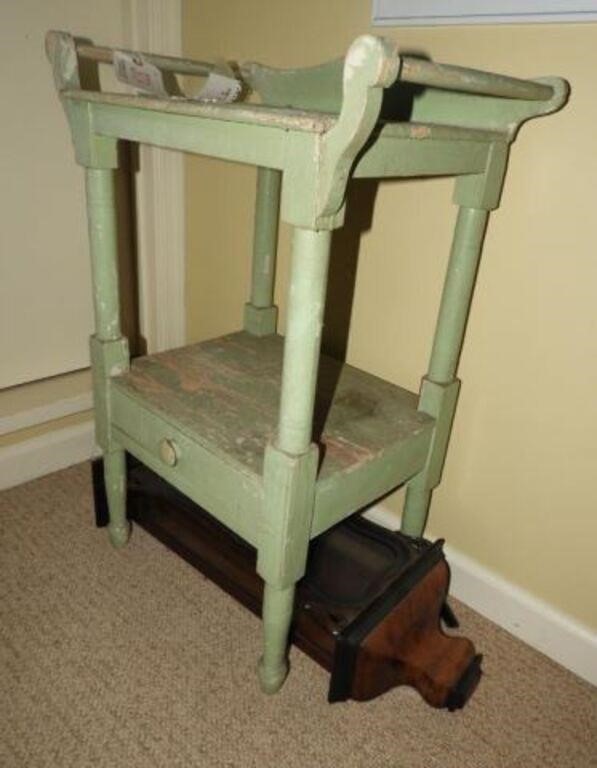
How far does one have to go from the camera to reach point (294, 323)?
61 cm

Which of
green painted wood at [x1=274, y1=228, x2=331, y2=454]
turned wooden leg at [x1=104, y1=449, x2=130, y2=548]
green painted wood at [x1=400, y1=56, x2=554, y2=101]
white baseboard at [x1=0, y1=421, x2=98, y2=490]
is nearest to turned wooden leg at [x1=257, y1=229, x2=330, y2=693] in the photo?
green painted wood at [x1=274, y1=228, x2=331, y2=454]

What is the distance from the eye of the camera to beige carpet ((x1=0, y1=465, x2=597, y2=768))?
78 centimetres

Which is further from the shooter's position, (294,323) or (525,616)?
(525,616)

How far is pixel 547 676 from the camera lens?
0.92 m

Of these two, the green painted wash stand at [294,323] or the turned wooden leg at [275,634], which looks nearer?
the green painted wash stand at [294,323]

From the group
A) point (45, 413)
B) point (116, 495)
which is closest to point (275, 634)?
point (116, 495)

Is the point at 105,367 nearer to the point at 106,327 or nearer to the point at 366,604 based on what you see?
the point at 106,327

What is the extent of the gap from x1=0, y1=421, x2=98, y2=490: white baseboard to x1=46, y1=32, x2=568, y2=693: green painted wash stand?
299mm

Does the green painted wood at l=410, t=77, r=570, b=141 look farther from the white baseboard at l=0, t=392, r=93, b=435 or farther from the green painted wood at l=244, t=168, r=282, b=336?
the white baseboard at l=0, t=392, r=93, b=435

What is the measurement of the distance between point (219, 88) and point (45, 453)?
2.83 ft

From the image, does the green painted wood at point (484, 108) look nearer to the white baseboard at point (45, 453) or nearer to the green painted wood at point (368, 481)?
the green painted wood at point (368, 481)

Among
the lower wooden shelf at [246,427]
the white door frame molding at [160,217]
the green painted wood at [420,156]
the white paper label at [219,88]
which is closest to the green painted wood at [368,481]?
the lower wooden shelf at [246,427]

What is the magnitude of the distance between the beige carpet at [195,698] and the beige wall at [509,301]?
174mm

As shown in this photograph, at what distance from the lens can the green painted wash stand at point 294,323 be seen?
1.81 feet
